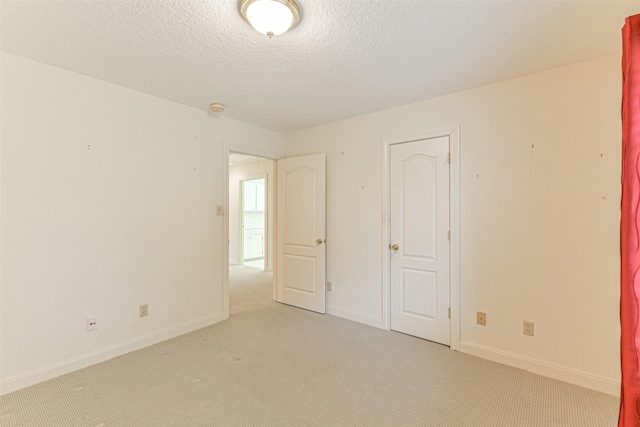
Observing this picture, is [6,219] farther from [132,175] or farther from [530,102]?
[530,102]

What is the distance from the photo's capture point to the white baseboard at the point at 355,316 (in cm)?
329

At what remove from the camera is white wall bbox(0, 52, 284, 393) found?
6.95 ft

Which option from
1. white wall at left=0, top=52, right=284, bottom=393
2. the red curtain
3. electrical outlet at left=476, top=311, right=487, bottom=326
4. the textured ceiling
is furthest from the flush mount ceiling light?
electrical outlet at left=476, top=311, right=487, bottom=326

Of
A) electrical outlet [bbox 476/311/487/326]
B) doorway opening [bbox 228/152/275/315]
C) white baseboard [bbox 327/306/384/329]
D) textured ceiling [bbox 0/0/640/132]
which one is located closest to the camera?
textured ceiling [bbox 0/0/640/132]

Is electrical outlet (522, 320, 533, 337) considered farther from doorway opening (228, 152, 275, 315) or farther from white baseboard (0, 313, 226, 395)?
doorway opening (228, 152, 275, 315)

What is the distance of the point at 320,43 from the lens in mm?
1945

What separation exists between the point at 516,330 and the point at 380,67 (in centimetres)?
238

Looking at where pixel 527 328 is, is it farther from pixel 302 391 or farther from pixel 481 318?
pixel 302 391

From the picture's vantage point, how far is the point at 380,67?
Result: 226 cm

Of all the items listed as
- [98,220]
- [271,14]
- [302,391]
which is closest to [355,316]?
[302,391]

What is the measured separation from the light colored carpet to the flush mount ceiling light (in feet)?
7.57

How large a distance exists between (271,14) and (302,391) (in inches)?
93.5

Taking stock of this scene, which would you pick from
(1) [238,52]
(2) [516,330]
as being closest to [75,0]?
(1) [238,52]

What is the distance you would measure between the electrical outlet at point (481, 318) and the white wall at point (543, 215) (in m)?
0.03
